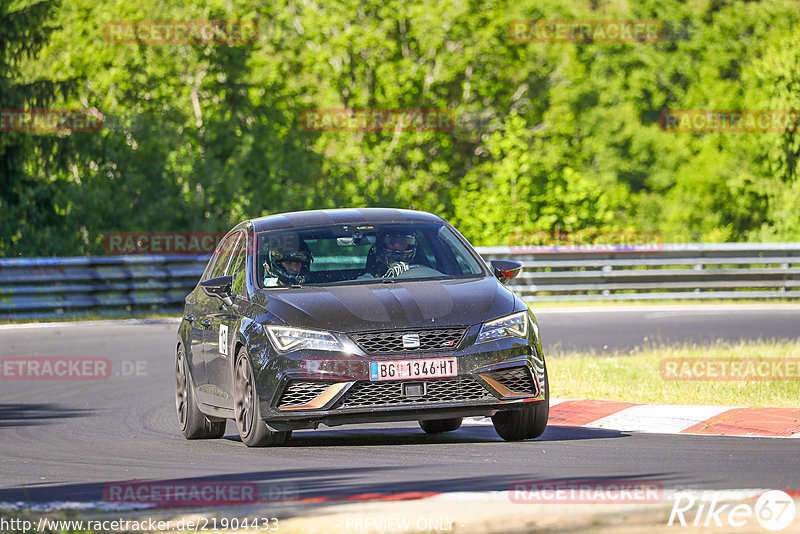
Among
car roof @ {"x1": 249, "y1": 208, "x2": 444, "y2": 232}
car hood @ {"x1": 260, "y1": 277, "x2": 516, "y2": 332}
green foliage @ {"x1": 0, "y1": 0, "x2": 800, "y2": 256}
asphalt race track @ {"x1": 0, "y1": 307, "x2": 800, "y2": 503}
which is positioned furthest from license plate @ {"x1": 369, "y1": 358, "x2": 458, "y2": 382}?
green foliage @ {"x1": 0, "y1": 0, "x2": 800, "y2": 256}

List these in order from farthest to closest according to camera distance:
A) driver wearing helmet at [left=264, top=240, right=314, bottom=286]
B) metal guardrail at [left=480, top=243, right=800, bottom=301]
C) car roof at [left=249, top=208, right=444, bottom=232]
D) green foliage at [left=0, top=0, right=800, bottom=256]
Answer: green foliage at [left=0, top=0, right=800, bottom=256] < metal guardrail at [left=480, top=243, right=800, bottom=301] < car roof at [left=249, top=208, right=444, bottom=232] < driver wearing helmet at [left=264, top=240, right=314, bottom=286]

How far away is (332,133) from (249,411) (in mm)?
Result: 36367

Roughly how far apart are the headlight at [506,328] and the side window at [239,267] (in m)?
1.86

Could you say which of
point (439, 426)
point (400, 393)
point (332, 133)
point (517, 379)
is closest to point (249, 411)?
point (400, 393)

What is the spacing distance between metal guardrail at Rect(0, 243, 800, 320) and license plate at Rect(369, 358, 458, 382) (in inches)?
672

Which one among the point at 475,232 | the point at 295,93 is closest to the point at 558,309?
the point at 475,232

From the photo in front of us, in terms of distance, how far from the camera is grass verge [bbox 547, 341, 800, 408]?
39.3 feet

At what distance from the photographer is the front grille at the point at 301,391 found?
916cm

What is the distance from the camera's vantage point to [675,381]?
526 inches

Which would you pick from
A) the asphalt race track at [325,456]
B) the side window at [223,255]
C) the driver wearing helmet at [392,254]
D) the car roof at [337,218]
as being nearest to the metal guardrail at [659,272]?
the asphalt race track at [325,456]

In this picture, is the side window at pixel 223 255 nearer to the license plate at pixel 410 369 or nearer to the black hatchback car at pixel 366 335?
the black hatchback car at pixel 366 335

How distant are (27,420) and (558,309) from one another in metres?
15.0

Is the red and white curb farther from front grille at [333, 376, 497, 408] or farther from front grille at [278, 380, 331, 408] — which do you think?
front grille at [278, 380, 331, 408]

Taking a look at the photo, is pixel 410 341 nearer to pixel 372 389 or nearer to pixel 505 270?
pixel 372 389
